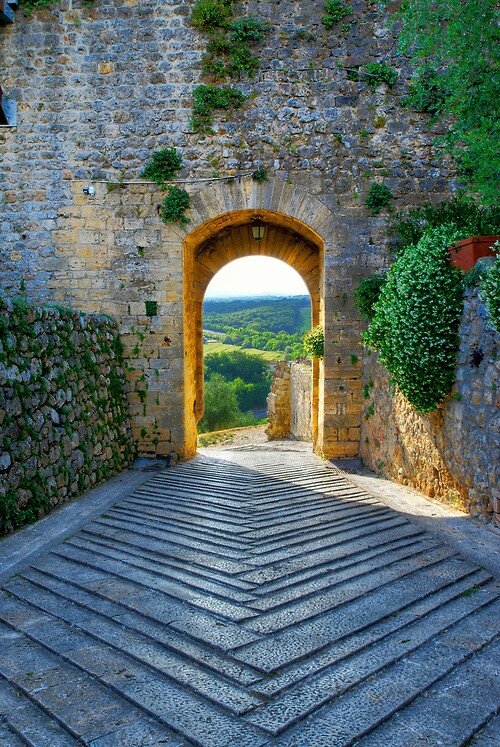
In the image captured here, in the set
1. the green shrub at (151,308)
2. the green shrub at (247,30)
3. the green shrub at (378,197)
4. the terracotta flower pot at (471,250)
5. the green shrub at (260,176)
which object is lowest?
the green shrub at (151,308)

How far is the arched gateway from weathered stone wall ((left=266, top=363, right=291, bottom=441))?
→ 32.4ft

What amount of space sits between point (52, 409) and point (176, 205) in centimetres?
399

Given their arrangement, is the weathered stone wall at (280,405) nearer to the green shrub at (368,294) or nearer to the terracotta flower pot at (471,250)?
the green shrub at (368,294)

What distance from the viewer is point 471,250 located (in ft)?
16.5

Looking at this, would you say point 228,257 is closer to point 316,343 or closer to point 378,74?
point 316,343

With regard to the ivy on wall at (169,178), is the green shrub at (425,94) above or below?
above

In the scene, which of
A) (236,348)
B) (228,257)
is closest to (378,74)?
(228,257)

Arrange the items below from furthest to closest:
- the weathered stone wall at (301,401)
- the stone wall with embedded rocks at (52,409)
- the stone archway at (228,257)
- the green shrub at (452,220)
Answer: the weathered stone wall at (301,401) < the stone archway at (228,257) < the green shrub at (452,220) < the stone wall with embedded rocks at (52,409)

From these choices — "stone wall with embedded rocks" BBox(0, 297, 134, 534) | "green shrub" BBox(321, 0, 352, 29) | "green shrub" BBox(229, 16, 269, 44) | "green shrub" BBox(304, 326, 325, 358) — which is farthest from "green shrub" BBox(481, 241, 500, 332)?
"green shrub" BBox(229, 16, 269, 44)

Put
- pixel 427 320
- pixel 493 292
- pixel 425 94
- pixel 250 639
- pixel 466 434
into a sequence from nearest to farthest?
pixel 250 639, pixel 493 292, pixel 466 434, pixel 427 320, pixel 425 94

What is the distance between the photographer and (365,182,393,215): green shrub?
27.1 ft

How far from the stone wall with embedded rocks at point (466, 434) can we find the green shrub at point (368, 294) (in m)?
1.55

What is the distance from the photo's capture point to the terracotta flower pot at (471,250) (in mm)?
4938

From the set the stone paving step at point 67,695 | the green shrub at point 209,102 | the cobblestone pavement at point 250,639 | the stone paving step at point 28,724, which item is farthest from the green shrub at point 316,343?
the stone paving step at point 28,724
